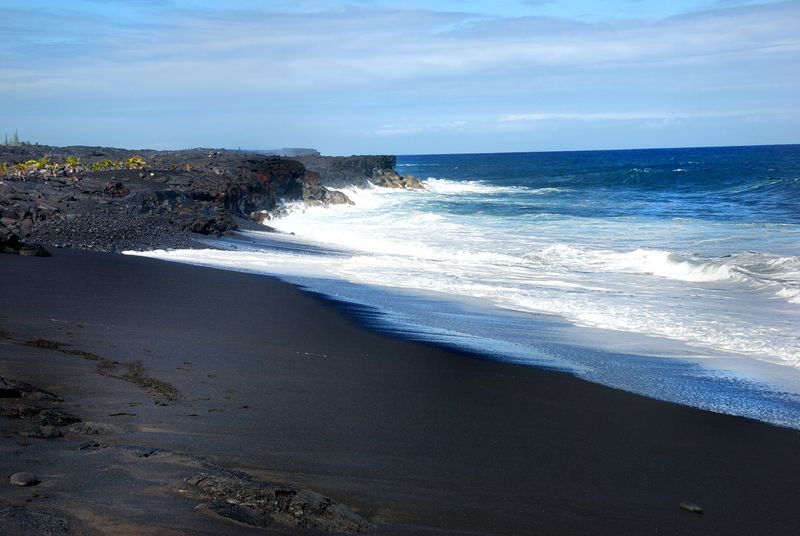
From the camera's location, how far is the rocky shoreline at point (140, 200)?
1755 cm

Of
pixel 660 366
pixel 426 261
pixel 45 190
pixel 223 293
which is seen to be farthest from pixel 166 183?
pixel 660 366

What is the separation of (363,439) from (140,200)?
59.1 feet

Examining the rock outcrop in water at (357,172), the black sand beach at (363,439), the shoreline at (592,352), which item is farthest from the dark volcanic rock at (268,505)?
the rock outcrop in water at (357,172)

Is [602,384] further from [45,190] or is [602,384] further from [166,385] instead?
[45,190]

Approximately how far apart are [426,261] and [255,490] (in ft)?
49.3

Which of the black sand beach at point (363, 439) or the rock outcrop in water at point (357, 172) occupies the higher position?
the rock outcrop in water at point (357, 172)

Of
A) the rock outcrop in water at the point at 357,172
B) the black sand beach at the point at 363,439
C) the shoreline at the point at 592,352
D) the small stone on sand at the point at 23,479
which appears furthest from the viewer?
the rock outcrop in water at the point at 357,172

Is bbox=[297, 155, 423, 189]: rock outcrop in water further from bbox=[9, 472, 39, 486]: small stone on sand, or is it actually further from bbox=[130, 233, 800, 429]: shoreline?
bbox=[9, 472, 39, 486]: small stone on sand

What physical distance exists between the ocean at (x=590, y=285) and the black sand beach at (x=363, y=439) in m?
1.10

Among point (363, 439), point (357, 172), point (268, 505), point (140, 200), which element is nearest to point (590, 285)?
point (363, 439)

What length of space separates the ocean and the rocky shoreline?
1143 millimetres

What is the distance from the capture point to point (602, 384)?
7977mm

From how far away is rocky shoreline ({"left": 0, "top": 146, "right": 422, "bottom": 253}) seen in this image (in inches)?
691

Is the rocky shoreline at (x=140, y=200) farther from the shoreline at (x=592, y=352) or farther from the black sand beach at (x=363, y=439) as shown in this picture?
the black sand beach at (x=363, y=439)
